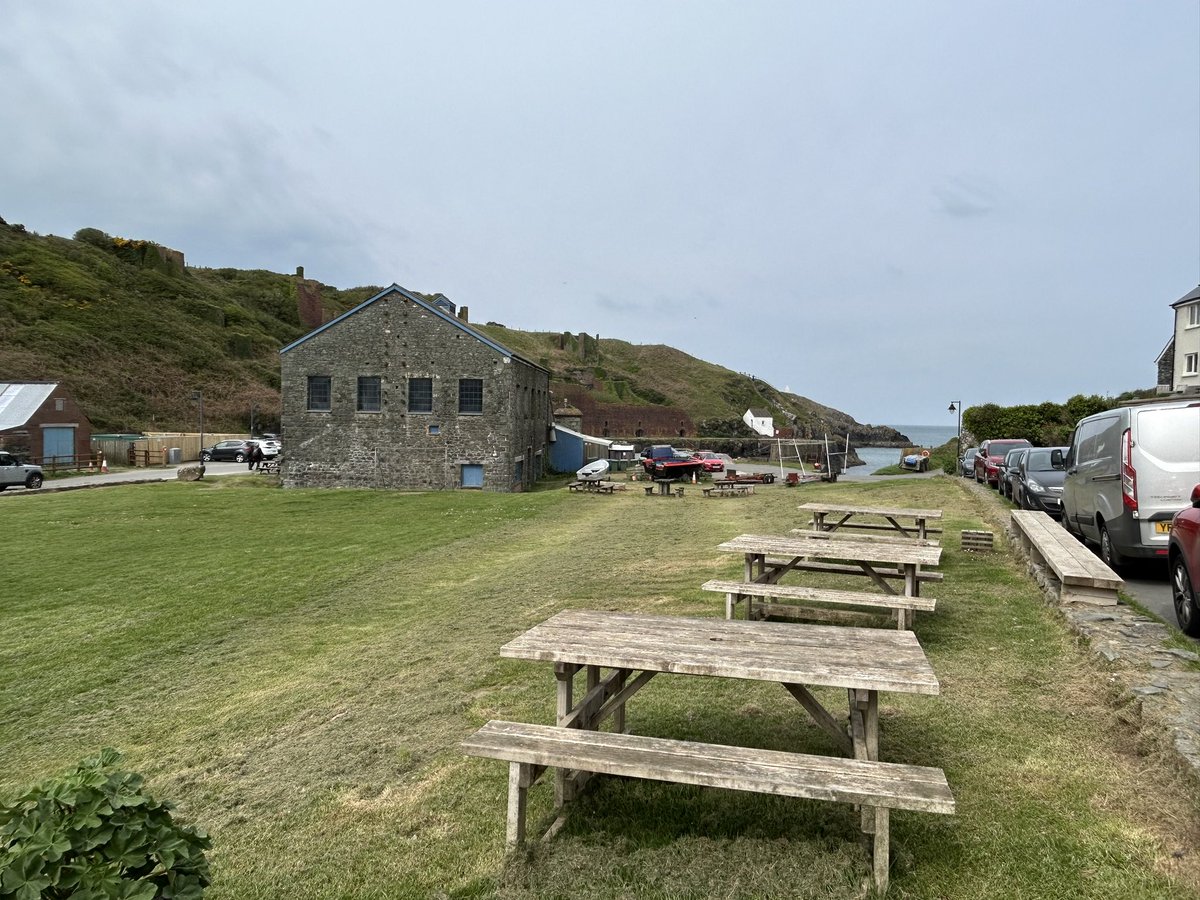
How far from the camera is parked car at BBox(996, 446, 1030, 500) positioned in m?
20.2

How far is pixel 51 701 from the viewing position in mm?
7184

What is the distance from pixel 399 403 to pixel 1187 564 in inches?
1157

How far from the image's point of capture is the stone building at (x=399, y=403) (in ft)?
106

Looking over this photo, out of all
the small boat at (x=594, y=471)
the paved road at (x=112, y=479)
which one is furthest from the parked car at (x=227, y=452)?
the small boat at (x=594, y=471)

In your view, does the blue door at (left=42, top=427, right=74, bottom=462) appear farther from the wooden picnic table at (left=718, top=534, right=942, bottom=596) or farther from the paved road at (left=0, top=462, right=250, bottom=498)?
the wooden picnic table at (left=718, top=534, right=942, bottom=596)

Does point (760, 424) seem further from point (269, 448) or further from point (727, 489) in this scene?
→ point (727, 489)

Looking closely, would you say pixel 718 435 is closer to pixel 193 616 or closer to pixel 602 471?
pixel 602 471

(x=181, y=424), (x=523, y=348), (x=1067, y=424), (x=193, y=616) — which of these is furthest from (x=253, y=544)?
(x=523, y=348)

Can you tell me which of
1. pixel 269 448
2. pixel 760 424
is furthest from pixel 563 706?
pixel 760 424

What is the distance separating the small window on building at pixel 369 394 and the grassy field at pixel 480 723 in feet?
66.0

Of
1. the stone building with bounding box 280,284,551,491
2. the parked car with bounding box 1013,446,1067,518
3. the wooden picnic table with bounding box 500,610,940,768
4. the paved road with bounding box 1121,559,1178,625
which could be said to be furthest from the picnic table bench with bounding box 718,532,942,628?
the stone building with bounding box 280,284,551,491

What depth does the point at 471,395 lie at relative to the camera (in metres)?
32.5

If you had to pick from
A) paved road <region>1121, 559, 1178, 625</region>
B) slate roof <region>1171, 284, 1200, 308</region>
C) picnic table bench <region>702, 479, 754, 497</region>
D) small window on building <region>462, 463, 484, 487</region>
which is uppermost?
slate roof <region>1171, 284, 1200, 308</region>

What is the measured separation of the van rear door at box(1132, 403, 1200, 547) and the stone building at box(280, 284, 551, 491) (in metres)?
25.3
